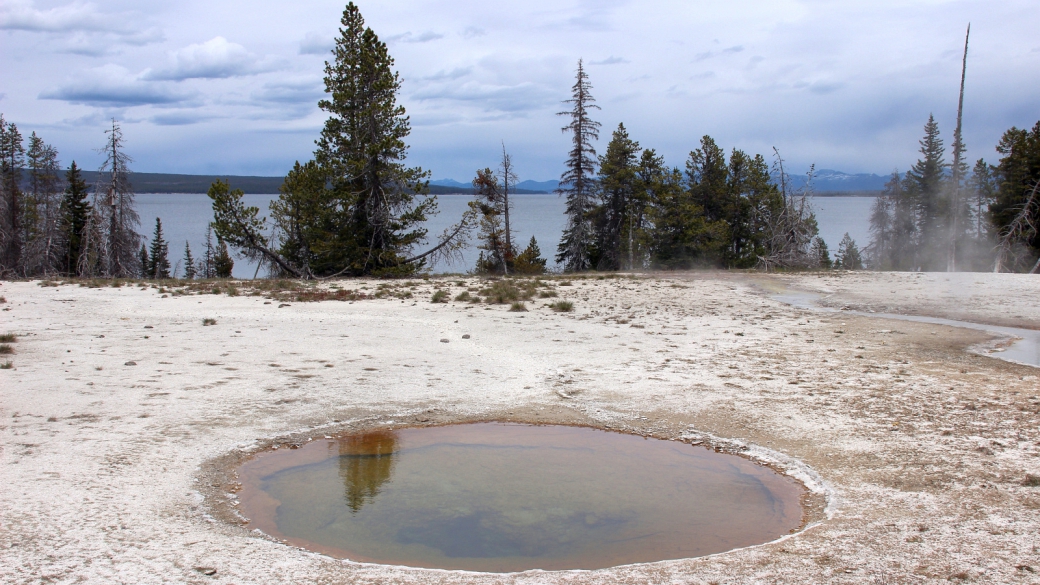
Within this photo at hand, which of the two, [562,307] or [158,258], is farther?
[158,258]

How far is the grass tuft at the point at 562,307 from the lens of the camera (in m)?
17.2

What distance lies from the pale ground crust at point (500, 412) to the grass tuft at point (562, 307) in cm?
24

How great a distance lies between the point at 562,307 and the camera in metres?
17.3

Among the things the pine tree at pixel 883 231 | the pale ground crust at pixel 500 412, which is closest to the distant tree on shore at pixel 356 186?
the pale ground crust at pixel 500 412

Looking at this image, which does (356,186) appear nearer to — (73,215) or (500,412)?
(500,412)

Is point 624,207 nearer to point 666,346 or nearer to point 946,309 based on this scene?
point 946,309

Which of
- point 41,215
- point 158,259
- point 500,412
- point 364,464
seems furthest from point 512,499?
point 158,259

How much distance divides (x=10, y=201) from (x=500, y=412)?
43.4m

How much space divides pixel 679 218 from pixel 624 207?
543 cm

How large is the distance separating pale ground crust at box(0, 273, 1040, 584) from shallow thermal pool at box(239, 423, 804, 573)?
31 cm

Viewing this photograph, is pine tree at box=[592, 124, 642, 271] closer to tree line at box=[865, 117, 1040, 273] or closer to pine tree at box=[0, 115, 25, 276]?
tree line at box=[865, 117, 1040, 273]

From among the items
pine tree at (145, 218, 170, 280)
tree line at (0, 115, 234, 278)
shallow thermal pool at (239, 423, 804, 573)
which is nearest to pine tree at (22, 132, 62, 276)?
tree line at (0, 115, 234, 278)

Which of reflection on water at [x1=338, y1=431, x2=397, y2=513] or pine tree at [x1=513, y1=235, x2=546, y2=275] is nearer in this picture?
reflection on water at [x1=338, y1=431, x2=397, y2=513]

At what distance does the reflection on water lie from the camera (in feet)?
20.4
